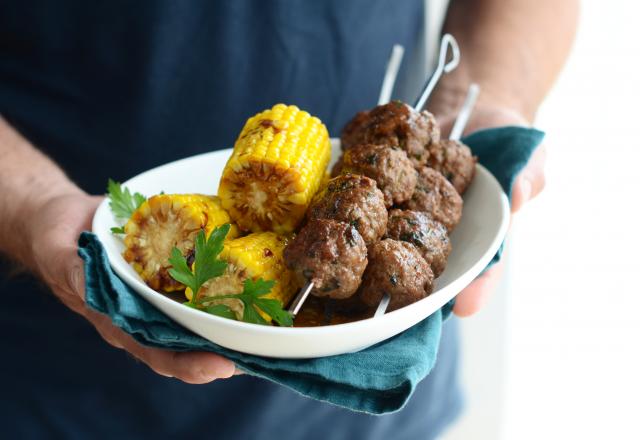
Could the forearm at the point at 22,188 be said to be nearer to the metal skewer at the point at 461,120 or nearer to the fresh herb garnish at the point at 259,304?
the fresh herb garnish at the point at 259,304

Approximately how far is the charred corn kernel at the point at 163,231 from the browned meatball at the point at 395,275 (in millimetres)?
384

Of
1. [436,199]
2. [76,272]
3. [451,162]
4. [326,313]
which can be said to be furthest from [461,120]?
[76,272]

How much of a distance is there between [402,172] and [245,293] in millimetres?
561

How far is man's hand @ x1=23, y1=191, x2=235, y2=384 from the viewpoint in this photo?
1447 millimetres

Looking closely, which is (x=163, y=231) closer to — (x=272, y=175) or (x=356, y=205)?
(x=272, y=175)

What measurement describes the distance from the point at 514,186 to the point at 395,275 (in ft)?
2.12

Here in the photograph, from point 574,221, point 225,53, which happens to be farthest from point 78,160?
point 574,221

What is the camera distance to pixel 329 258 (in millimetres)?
1476

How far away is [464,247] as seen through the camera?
1.82m

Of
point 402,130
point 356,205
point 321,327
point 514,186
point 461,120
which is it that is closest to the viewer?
point 321,327

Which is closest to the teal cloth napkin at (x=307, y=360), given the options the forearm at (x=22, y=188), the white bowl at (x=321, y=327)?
the white bowl at (x=321, y=327)

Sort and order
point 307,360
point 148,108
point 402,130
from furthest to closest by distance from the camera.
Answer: point 148,108 → point 402,130 → point 307,360

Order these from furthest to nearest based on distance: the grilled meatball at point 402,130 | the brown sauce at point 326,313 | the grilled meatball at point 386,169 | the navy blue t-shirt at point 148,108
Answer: the navy blue t-shirt at point 148,108, the grilled meatball at point 402,130, the grilled meatball at point 386,169, the brown sauce at point 326,313

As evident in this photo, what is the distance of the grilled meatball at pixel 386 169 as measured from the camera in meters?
1.74
